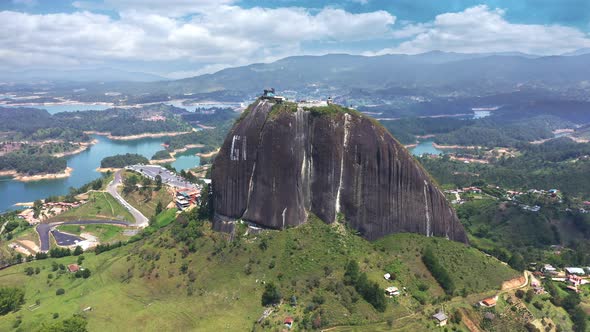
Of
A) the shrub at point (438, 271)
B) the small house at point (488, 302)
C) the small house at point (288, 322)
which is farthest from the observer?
the shrub at point (438, 271)

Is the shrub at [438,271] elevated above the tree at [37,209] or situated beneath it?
elevated above

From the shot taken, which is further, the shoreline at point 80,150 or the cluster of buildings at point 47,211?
the shoreline at point 80,150

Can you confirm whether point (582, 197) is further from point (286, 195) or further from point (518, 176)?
point (286, 195)

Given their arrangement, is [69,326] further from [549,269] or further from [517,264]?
[549,269]

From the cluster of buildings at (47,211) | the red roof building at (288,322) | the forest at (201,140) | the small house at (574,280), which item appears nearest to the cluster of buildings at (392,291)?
the red roof building at (288,322)

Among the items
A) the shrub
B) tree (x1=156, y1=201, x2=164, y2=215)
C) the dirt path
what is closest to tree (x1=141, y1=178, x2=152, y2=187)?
tree (x1=156, y1=201, x2=164, y2=215)

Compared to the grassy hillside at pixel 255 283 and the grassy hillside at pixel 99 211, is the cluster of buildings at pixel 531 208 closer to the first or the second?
the grassy hillside at pixel 255 283

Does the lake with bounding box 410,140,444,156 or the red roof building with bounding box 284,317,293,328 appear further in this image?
the lake with bounding box 410,140,444,156

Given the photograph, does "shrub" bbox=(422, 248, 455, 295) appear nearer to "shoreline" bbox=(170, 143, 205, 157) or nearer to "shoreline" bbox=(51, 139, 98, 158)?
"shoreline" bbox=(170, 143, 205, 157)
